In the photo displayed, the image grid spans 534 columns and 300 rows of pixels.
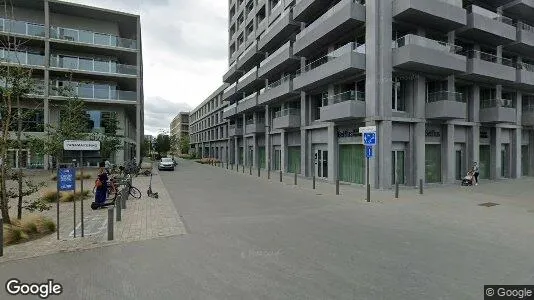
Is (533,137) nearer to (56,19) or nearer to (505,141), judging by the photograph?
(505,141)

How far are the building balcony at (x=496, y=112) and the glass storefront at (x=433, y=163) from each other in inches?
191

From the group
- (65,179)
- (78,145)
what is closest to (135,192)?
(78,145)

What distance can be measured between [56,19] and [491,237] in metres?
38.1

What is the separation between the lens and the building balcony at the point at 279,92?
27.0 metres

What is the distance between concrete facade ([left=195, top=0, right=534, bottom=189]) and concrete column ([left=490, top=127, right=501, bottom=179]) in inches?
2.9

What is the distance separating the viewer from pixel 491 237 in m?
7.75

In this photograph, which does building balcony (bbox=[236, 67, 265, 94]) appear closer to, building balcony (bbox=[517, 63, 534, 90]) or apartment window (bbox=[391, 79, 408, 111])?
apartment window (bbox=[391, 79, 408, 111])

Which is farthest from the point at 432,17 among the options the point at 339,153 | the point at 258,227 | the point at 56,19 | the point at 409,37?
the point at 56,19

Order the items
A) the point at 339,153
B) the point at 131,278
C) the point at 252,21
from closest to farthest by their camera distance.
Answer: the point at 131,278 < the point at 339,153 < the point at 252,21

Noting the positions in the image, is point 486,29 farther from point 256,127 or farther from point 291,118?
point 256,127

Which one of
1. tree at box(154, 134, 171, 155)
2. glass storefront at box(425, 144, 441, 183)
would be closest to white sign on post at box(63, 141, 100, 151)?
glass storefront at box(425, 144, 441, 183)

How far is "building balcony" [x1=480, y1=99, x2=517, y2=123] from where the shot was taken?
21.3 metres

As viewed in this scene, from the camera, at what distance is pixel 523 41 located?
2231 centimetres

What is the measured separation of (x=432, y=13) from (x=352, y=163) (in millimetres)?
9727
